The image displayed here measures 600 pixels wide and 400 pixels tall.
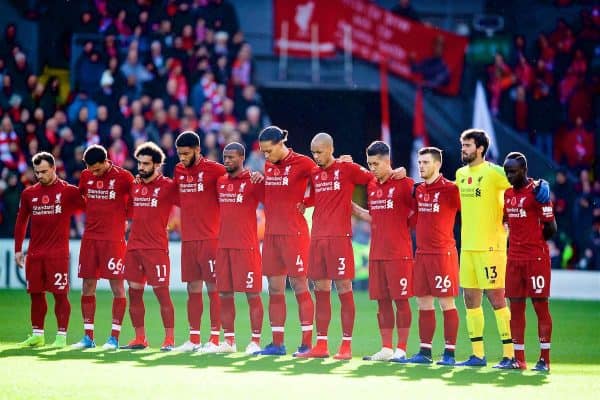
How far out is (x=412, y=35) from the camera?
27.5 metres

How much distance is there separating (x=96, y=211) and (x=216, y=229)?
1.42 meters

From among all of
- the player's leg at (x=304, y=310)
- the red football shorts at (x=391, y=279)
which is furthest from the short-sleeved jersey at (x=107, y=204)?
the red football shorts at (x=391, y=279)

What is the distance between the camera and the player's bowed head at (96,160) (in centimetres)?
1339

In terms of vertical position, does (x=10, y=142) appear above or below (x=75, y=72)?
below

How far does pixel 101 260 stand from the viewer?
1338 cm

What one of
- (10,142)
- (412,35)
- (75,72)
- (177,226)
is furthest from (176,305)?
(412,35)

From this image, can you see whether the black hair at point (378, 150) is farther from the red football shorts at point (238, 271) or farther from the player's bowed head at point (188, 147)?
the player's bowed head at point (188, 147)

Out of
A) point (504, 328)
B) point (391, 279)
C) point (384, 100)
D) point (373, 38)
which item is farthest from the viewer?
point (373, 38)

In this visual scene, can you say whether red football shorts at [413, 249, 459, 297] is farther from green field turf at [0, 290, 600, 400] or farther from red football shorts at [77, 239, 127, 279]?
red football shorts at [77, 239, 127, 279]

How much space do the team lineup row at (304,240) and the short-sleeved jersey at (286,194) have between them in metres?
0.01

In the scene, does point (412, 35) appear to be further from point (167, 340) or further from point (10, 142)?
point (167, 340)

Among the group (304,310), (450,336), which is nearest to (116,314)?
(304,310)

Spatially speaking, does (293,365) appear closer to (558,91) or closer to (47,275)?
(47,275)

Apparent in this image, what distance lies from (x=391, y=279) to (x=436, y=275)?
504 millimetres
